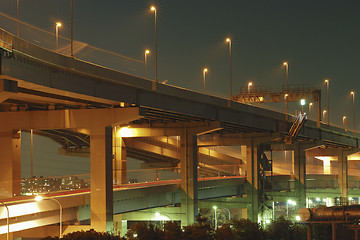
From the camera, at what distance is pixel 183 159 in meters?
56.9

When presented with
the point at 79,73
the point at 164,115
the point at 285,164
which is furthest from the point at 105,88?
the point at 285,164

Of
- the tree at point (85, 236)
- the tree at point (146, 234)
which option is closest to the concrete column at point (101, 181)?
the tree at point (146, 234)

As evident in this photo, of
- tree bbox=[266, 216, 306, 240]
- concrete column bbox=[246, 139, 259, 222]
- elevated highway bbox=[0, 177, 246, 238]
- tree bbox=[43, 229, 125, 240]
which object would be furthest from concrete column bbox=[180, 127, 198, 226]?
tree bbox=[43, 229, 125, 240]

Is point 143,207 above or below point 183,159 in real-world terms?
below

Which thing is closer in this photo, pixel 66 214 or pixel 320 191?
pixel 66 214

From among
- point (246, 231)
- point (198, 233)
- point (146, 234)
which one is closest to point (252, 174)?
point (246, 231)

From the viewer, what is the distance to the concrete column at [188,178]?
55.4 meters

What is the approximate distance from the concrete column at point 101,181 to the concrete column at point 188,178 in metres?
16.2

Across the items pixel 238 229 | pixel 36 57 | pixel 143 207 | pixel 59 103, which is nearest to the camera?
pixel 36 57

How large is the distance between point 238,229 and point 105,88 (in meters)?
15.2

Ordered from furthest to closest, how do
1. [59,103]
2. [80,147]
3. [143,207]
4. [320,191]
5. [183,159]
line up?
[320,191] < [80,147] < [183,159] < [143,207] < [59,103]

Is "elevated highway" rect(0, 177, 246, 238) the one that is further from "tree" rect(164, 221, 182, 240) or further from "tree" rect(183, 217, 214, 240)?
"tree" rect(183, 217, 214, 240)

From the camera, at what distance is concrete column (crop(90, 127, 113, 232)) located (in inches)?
1551

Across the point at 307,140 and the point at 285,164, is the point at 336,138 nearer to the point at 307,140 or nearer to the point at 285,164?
the point at 307,140
